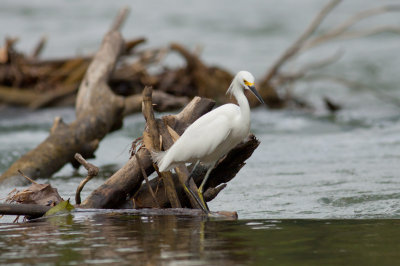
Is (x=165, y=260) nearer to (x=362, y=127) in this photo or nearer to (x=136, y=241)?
(x=136, y=241)

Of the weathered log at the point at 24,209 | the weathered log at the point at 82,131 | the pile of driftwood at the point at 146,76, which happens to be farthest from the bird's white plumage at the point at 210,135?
the pile of driftwood at the point at 146,76

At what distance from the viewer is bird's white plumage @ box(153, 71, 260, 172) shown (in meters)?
5.40

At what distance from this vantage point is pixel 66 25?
29.0 m

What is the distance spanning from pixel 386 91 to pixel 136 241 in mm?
17380

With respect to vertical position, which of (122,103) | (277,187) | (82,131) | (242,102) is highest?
(242,102)

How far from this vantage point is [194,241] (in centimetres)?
459

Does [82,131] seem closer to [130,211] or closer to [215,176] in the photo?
[215,176]

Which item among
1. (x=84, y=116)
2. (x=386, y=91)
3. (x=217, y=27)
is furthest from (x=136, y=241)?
(x=217, y=27)

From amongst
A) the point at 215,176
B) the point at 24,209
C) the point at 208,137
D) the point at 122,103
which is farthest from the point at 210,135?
the point at 122,103

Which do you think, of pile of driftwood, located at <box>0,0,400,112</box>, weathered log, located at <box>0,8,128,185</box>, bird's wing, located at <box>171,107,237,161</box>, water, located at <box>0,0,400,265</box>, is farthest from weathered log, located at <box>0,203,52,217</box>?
pile of driftwood, located at <box>0,0,400,112</box>

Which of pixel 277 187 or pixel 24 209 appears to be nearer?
pixel 24 209

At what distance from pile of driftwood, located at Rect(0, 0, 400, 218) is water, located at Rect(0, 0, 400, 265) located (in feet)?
0.87

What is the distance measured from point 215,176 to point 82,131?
2.91 meters

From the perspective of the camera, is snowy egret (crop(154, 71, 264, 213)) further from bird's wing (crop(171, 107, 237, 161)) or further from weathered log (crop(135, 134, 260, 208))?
weathered log (crop(135, 134, 260, 208))
